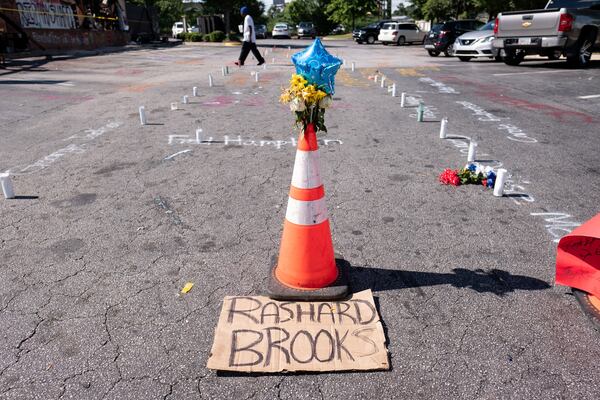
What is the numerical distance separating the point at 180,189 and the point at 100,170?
1.41m

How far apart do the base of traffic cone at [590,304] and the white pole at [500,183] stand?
74.2 inches

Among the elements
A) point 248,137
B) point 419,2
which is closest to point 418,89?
point 248,137

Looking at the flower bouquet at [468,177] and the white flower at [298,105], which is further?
the flower bouquet at [468,177]

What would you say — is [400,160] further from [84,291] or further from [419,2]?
[419,2]

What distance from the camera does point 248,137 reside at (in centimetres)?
726

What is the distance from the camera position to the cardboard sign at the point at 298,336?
248 centimetres

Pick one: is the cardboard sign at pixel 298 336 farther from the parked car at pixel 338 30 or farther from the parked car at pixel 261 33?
the parked car at pixel 338 30

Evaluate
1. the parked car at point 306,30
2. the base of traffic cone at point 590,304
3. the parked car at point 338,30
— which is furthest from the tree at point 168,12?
the base of traffic cone at point 590,304

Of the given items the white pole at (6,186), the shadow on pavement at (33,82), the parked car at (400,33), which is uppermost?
the parked car at (400,33)

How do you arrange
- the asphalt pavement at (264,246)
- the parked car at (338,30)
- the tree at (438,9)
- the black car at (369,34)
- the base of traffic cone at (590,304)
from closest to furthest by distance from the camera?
the asphalt pavement at (264,246), the base of traffic cone at (590,304), the black car at (369,34), the tree at (438,9), the parked car at (338,30)

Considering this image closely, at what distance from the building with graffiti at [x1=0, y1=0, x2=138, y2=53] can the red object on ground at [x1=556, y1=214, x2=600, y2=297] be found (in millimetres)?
23443

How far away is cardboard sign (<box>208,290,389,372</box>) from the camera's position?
2479 millimetres

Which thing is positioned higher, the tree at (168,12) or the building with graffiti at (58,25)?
the tree at (168,12)

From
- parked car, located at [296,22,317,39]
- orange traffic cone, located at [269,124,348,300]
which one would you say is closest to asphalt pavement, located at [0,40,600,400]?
orange traffic cone, located at [269,124,348,300]
